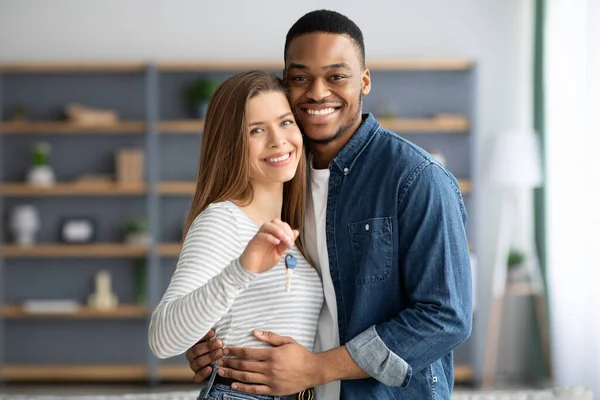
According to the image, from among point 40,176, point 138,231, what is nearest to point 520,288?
point 138,231

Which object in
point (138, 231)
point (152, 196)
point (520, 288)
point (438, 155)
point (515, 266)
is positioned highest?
point (438, 155)

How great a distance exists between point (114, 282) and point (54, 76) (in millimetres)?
1593

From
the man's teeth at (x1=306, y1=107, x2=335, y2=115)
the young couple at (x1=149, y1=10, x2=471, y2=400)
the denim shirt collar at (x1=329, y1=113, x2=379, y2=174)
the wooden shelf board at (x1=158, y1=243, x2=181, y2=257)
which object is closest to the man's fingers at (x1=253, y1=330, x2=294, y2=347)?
the young couple at (x1=149, y1=10, x2=471, y2=400)

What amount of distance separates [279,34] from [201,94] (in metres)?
0.76

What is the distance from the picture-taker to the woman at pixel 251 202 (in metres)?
1.91

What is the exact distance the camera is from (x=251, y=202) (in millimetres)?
2041

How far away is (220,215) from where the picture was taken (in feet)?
6.31

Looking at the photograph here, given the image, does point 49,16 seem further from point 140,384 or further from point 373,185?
point 373,185

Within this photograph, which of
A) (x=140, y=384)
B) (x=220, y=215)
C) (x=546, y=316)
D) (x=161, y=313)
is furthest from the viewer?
(x=140, y=384)

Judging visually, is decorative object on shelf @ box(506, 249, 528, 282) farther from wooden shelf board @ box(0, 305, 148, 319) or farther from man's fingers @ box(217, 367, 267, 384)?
man's fingers @ box(217, 367, 267, 384)

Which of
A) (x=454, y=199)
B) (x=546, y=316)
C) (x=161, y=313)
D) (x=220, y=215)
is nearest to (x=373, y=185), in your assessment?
(x=454, y=199)

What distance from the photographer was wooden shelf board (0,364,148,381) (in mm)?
6211

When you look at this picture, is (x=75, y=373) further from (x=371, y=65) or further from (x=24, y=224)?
(x=371, y=65)

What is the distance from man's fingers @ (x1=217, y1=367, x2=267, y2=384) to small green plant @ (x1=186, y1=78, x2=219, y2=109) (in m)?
4.35
